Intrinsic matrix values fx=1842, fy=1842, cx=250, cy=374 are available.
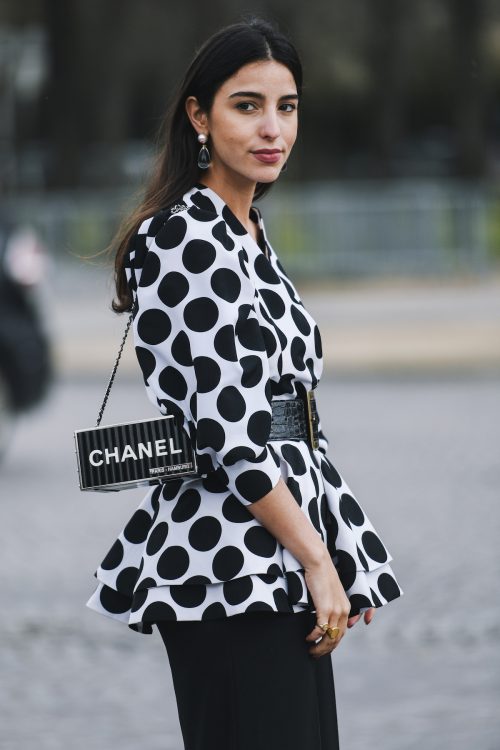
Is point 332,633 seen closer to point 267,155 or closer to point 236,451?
point 236,451

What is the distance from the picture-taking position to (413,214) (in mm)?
26828

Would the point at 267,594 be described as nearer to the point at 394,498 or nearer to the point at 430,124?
the point at 394,498

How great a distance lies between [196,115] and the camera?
3.16 metres

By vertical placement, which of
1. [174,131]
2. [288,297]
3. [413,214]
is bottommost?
[288,297]

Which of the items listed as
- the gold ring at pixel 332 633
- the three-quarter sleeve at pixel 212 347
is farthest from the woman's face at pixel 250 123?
the gold ring at pixel 332 633

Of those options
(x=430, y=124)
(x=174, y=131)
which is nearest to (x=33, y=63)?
(x=430, y=124)

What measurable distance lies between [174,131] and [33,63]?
45688 millimetres

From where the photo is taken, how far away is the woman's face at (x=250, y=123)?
3102 mm

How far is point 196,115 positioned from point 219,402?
1.74 feet

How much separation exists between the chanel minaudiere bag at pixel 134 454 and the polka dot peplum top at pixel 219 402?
33mm

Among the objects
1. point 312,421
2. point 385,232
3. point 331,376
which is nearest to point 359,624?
point 312,421

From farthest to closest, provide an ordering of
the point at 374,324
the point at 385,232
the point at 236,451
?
1. the point at 385,232
2. the point at 374,324
3. the point at 236,451

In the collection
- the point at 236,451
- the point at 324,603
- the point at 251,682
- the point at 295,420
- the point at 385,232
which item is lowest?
the point at 251,682

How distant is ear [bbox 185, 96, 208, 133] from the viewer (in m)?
3.15
